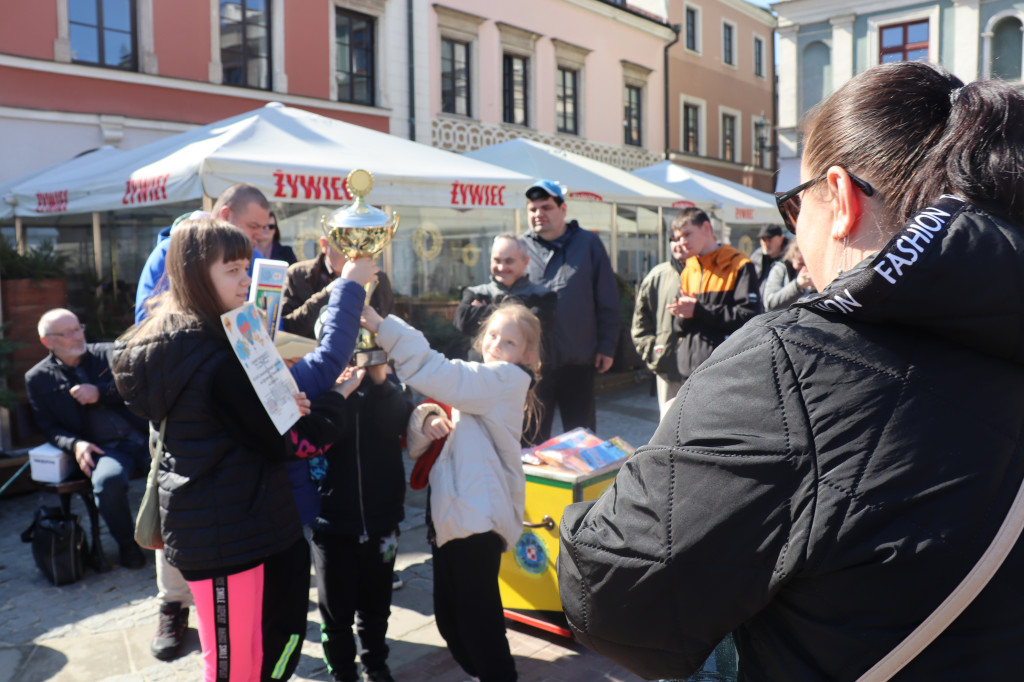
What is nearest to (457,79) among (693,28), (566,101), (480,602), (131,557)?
(566,101)

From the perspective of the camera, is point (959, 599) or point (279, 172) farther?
point (279, 172)

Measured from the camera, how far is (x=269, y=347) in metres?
2.49

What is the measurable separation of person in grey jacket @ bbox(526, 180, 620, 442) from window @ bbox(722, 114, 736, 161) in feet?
78.7

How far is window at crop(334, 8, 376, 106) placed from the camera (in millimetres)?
14688

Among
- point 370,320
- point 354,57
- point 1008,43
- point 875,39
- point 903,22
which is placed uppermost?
point 903,22

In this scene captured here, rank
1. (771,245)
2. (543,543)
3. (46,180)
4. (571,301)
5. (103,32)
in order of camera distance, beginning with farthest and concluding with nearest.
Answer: (103,32) < (46,180) < (771,245) < (571,301) < (543,543)

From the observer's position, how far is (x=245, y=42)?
13.3 m

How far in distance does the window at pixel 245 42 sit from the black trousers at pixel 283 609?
11.9 m

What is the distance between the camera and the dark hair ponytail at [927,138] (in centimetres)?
101

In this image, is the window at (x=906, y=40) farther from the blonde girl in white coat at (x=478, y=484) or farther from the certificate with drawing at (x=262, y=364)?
the certificate with drawing at (x=262, y=364)

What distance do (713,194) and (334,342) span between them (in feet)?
39.3

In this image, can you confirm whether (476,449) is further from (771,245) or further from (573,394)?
(771,245)

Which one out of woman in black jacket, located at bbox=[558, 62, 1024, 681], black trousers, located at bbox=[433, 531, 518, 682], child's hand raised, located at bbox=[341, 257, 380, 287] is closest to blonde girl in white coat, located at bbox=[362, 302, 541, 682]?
black trousers, located at bbox=[433, 531, 518, 682]

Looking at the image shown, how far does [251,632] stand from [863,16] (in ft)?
96.9
